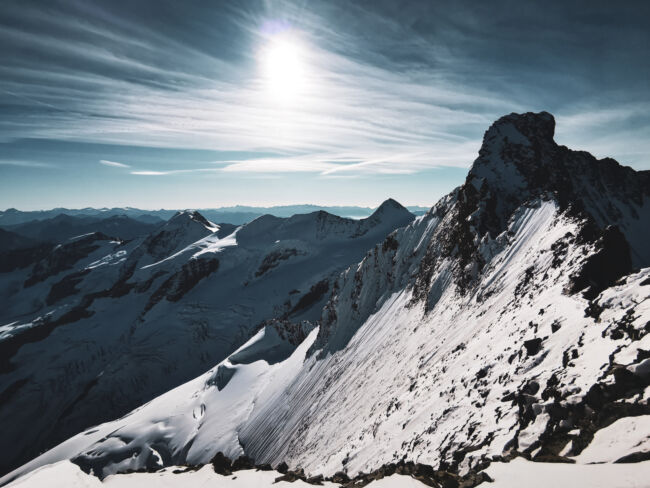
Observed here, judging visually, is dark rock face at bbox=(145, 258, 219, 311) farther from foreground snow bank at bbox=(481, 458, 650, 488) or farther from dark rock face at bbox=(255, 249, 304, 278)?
foreground snow bank at bbox=(481, 458, 650, 488)

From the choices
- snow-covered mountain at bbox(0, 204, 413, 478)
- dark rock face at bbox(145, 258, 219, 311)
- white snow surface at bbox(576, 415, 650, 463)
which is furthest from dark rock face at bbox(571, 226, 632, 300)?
dark rock face at bbox(145, 258, 219, 311)

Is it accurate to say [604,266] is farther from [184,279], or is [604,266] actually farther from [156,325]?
[184,279]

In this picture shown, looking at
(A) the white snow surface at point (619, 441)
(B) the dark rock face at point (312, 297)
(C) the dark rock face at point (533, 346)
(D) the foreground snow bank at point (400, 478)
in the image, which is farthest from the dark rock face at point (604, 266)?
(B) the dark rock face at point (312, 297)

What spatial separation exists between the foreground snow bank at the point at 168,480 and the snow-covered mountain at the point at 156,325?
101m

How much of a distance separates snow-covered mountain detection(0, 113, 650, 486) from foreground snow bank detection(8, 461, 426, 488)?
6.07m

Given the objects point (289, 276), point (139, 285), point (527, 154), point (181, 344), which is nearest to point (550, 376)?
point (527, 154)

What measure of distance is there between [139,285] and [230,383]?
475ft

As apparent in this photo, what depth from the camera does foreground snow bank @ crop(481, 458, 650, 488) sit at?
7137mm

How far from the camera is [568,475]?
8016mm

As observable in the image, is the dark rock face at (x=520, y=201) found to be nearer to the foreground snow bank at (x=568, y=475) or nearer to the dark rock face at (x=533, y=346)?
the dark rock face at (x=533, y=346)

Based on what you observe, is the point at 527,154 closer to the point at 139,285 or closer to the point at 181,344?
the point at 181,344

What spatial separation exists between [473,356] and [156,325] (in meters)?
153

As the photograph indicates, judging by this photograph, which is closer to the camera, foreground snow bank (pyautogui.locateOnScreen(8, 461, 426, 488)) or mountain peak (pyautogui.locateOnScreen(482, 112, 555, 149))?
foreground snow bank (pyautogui.locateOnScreen(8, 461, 426, 488))

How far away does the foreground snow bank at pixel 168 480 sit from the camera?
41.3 ft
